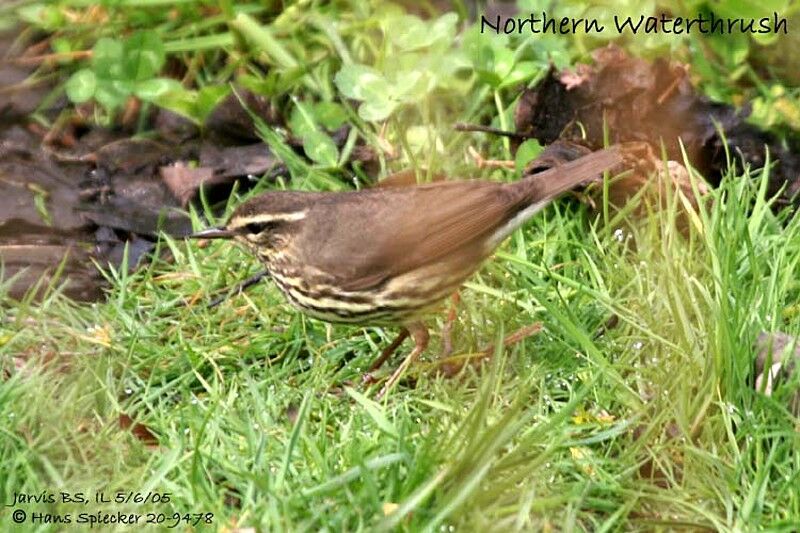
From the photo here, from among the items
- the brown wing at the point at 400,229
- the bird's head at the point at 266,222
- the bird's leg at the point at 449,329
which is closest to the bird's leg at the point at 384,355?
the bird's leg at the point at 449,329

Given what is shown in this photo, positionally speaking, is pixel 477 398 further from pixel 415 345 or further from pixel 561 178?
pixel 561 178

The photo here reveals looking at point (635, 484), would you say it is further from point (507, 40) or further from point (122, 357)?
point (507, 40)

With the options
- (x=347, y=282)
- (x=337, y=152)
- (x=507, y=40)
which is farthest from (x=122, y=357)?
(x=507, y=40)

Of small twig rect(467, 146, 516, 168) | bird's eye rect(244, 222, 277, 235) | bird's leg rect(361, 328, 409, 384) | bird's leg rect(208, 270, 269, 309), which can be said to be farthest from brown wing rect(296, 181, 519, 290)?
small twig rect(467, 146, 516, 168)

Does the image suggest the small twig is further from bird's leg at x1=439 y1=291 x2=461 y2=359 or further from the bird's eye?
the bird's eye

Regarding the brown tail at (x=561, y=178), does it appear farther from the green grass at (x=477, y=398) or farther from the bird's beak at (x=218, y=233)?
the bird's beak at (x=218, y=233)

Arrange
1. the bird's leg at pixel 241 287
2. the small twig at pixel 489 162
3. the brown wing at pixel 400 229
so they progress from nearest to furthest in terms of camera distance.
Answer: the brown wing at pixel 400 229 → the bird's leg at pixel 241 287 → the small twig at pixel 489 162
